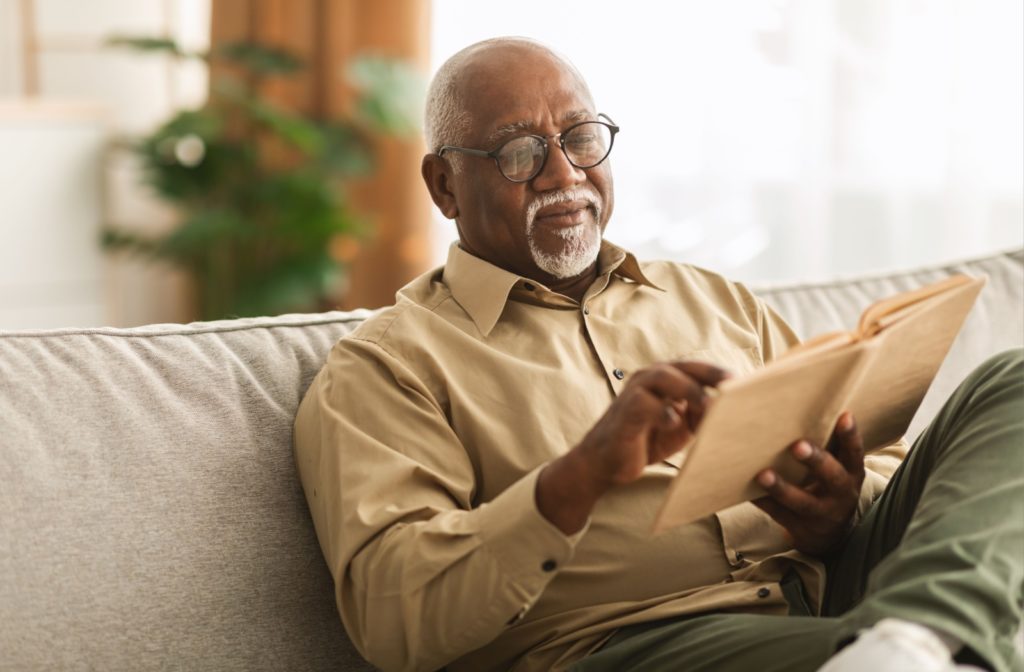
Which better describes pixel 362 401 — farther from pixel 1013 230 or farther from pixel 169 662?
pixel 1013 230

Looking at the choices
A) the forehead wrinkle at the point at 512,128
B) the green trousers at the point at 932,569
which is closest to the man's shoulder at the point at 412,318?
the forehead wrinkle at the point at 512,128

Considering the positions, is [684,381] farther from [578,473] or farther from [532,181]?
[532,181]

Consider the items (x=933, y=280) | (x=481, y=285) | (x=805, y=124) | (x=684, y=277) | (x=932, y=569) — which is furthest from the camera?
(x=805, y=124)

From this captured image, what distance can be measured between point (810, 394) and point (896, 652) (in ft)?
0.89

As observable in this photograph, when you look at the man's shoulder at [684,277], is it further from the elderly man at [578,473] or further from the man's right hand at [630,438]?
the man's right hand at [630,438]

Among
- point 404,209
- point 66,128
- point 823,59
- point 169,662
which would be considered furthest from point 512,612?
point 66,128

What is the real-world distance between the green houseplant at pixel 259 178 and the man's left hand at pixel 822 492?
2979 millimetres

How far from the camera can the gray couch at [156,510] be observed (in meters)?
1.41

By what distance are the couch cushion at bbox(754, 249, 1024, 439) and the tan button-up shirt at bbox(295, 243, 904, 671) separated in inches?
10.6

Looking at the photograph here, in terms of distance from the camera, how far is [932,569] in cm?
115

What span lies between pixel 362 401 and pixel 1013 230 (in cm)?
208

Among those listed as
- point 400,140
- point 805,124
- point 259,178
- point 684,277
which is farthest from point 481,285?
point 259,178

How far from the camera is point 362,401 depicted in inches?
57.8

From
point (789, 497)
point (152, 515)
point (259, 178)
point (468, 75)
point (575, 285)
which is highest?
point (468, 75)
